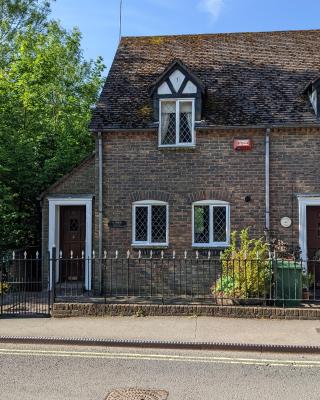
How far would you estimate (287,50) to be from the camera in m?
15.9

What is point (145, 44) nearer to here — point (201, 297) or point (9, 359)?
point (201, 297)

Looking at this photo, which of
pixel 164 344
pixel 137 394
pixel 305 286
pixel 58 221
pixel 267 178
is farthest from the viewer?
pixel 58 221

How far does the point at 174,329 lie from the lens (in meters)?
9.10

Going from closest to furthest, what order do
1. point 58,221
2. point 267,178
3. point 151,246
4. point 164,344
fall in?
1. point 164,344
2. point 267,178
3. point 151,246
4. point 58,221

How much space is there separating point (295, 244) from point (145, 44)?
29.9 feet

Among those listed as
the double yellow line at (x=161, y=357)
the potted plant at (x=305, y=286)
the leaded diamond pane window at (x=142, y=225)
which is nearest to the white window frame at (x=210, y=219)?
the leaded diamond pane window at (x=142, y=225)

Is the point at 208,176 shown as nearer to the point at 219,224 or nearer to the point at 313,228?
the point at 219,224

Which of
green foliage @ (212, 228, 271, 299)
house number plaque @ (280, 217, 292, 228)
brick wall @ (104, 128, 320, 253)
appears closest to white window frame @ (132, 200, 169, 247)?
brick wall @ (104, 128, 320, 253)

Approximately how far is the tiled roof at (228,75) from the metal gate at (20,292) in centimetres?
464

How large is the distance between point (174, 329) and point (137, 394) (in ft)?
10.6

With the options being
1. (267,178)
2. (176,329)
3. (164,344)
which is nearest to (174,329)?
(176,329)

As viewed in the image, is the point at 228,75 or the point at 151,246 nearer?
the point at 151,246

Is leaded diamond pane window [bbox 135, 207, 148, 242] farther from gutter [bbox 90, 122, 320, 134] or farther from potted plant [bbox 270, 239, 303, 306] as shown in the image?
potted plant [bbox 270, 239, 303, 306]

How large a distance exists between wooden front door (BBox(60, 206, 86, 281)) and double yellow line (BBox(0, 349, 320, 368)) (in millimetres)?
6822
